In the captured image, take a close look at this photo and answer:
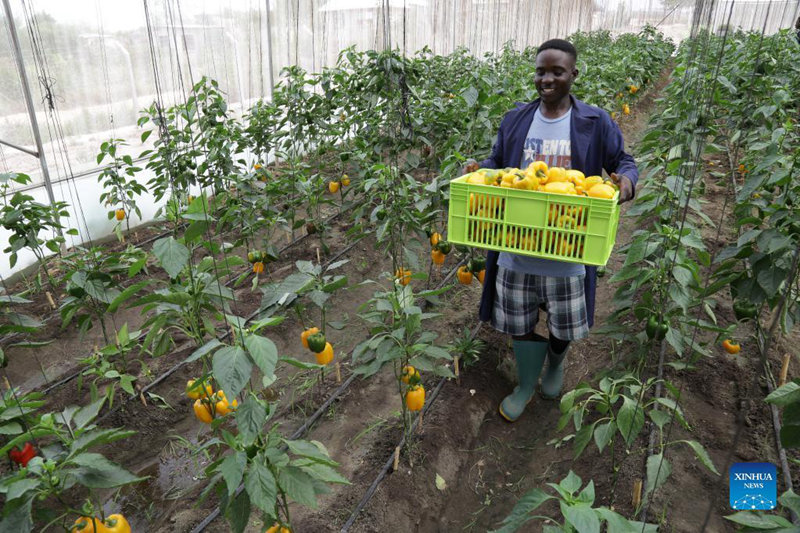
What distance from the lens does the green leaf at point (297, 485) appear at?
1683mm

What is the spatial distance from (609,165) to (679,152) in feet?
3.90

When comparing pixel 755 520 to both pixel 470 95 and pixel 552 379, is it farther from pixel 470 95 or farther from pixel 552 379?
pixel 470 95

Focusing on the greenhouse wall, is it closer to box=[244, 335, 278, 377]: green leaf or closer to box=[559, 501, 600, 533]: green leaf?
box=[244, 335, 278, 377]: green leaf

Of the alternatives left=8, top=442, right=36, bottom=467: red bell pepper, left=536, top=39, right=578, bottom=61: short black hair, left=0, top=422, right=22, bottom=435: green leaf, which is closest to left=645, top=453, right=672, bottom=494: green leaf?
left=536, top=39, right=578, bottom=61: short black hair

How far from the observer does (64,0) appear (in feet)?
17.0

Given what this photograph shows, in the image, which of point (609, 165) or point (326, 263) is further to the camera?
point (326, 263)

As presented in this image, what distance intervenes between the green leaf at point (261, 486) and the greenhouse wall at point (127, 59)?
1860 millimetres

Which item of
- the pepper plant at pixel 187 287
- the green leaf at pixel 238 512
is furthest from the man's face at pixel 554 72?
the green leaf at pixel 238 512

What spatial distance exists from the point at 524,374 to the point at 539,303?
42 centimetres

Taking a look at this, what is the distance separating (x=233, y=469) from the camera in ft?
5.35

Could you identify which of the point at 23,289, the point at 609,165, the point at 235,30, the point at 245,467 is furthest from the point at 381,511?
the point at 235,30

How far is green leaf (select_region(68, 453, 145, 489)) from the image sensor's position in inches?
68.6

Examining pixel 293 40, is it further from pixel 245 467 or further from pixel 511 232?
pixel 245 467

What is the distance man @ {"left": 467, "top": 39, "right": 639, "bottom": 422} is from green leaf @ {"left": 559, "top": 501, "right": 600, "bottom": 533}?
48.0 inches
